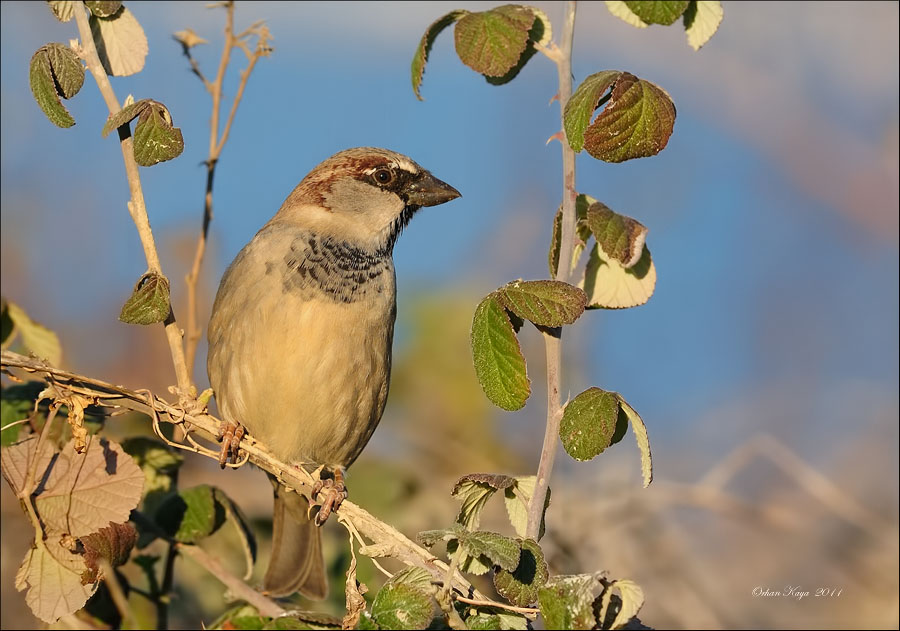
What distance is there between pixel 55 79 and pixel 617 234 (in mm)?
998

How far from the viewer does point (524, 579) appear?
151cm

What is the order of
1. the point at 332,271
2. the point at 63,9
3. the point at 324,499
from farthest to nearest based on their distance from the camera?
1. the point at 332,271
2. the point at 324,499
3. the point at 63,9

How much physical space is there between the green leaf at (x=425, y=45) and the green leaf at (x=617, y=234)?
38 cm

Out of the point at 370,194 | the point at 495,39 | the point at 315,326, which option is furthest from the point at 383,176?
the point at 495,39

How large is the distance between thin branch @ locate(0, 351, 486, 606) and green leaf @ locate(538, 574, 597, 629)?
155 mm

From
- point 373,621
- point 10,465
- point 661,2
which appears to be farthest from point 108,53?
point 373,621

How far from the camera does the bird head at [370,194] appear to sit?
9.86 feet

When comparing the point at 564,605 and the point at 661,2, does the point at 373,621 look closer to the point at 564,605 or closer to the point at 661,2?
the point at 564,605

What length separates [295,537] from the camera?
3.05 meters

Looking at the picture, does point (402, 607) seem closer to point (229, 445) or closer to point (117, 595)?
point (229, 445)

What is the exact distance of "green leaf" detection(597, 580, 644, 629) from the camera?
4.62 feet

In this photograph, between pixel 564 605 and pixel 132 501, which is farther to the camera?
pixel 132 501

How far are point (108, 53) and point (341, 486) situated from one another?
122 cm

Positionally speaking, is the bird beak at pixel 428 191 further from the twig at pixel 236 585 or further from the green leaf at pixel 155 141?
the green leaf at pixel 155 141
